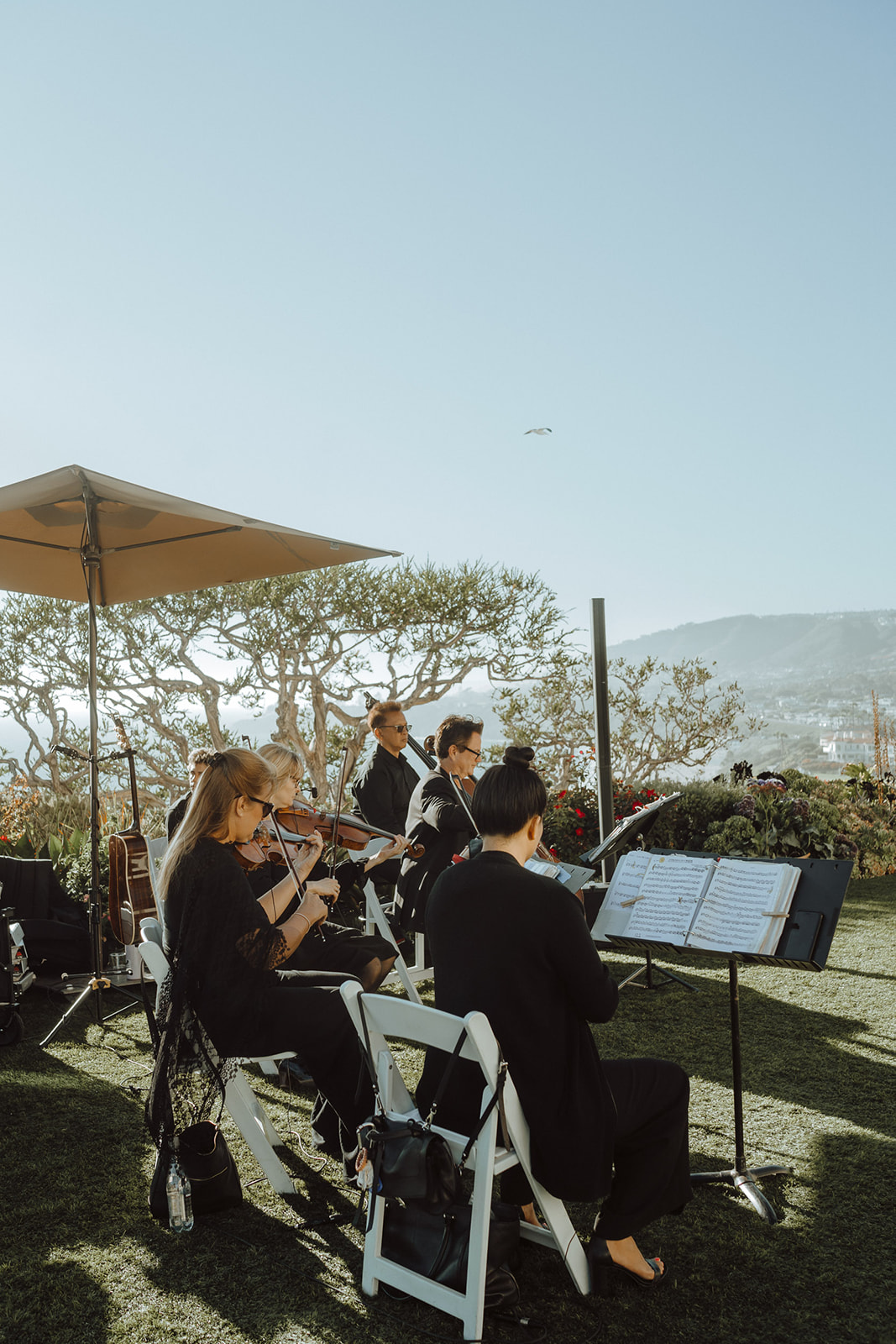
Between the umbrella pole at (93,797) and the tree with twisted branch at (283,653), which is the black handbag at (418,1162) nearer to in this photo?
the umbrella pole at (93,797)

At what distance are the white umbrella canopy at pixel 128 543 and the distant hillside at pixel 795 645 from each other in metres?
54.1

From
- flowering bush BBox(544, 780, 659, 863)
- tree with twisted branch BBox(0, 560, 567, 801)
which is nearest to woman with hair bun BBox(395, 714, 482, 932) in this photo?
flowering bush BBox(544, 780, 659, 863)

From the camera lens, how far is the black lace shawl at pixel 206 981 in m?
2.58

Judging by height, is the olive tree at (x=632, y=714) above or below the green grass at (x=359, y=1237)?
above

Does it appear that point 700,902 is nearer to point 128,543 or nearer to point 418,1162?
point 418,1162

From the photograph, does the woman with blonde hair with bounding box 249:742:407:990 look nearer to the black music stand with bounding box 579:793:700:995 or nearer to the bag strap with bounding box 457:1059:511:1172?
the black music stand with bounding box 579:793:700:995

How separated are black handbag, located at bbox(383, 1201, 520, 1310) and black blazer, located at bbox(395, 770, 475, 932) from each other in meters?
2.30

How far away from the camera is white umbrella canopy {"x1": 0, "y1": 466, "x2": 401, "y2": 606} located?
400 centimetres

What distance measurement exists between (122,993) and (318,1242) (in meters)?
2.82

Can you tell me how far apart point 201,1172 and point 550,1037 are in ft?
4.20

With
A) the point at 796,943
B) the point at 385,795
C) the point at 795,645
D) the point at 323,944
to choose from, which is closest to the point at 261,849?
the point at 323,944

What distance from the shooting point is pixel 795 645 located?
73.6 metres

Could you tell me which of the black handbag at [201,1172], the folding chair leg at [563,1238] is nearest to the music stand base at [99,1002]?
the black handbag at [201,1172]

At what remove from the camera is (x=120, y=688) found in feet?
35.2
